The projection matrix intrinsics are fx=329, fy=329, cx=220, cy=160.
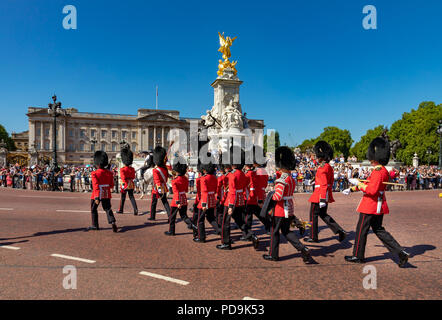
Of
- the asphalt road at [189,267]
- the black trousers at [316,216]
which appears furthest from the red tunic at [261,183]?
the black trousers at [316,216]

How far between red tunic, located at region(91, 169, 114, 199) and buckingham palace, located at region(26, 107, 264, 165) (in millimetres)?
79545

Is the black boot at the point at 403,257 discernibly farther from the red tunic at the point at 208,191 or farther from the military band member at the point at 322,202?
the red tunic at the point at 208,191

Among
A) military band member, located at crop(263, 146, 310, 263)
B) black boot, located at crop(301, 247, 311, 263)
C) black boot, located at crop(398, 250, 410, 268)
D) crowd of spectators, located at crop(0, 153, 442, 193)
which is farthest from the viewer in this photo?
crowd of spectators, located at crop(0, 153, 442, 193)

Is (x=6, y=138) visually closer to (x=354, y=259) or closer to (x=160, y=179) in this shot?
(x=160, y=179)

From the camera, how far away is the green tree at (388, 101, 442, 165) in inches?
1989

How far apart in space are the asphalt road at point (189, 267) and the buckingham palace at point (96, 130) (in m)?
80.5

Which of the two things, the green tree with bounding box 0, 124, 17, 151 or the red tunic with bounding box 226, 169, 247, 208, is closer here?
the red tunic with bounding box 226, 169, 247, 208

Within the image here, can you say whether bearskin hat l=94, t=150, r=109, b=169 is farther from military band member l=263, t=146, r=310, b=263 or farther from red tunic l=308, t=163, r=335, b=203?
red tunic l=308, t=163, r=335, b=203

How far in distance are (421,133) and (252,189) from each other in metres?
54.7

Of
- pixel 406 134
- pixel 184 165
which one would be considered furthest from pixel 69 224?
pixel 406 134

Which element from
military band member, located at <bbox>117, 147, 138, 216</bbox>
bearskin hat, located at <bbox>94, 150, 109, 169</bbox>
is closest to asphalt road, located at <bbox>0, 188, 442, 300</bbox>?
bearskin hat, located at <bbox>94, 150, 109, 169</bbox>
